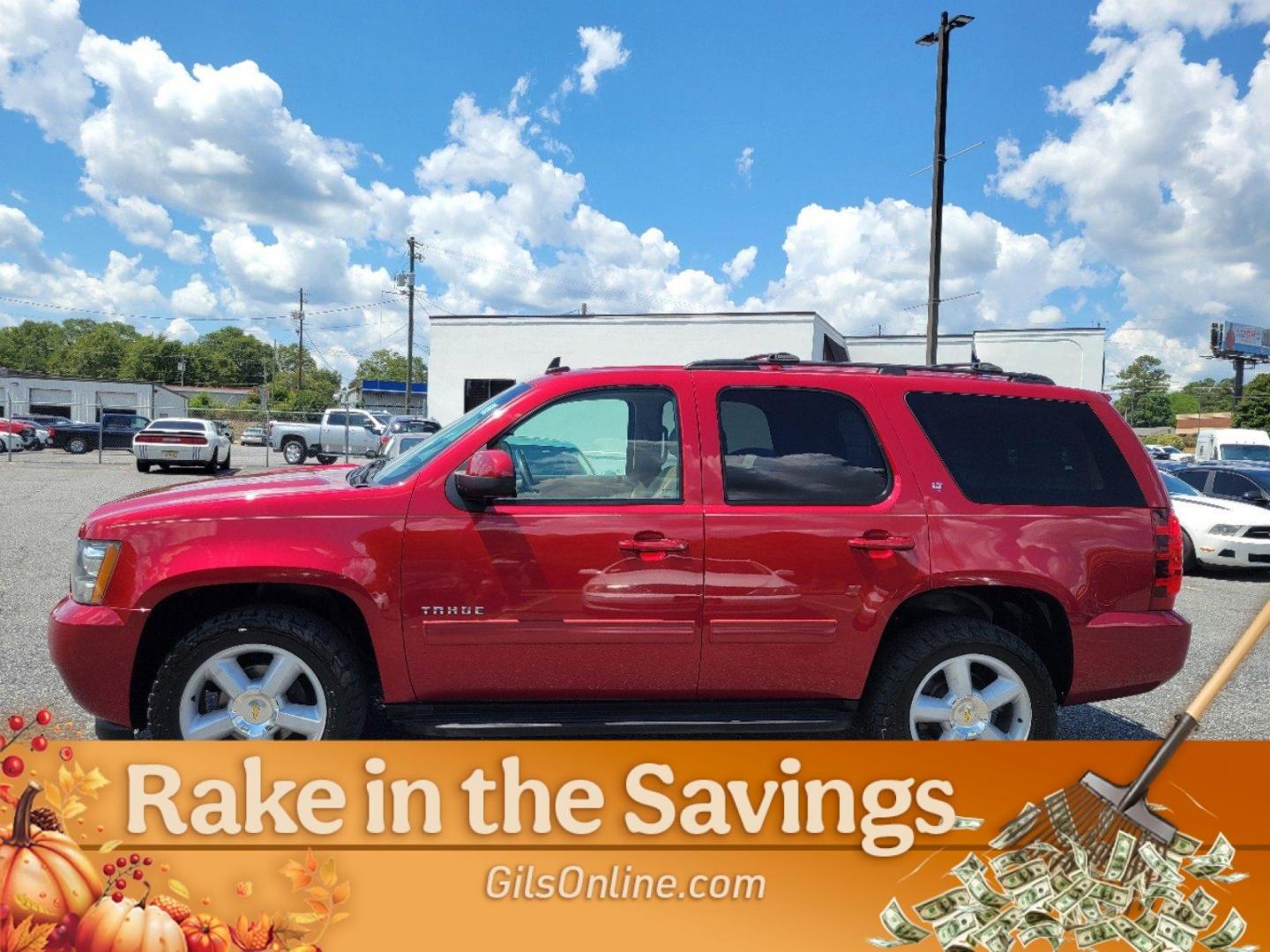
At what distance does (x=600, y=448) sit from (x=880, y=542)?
115 centimetres

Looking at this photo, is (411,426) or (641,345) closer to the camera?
(641,345)

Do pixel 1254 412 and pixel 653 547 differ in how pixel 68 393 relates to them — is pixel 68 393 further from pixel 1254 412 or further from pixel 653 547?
pixel 1254 412

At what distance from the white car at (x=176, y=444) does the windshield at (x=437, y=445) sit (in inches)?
769

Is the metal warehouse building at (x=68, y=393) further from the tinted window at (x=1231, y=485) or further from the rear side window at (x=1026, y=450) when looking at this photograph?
the rear side window at (x=1026, y=450)

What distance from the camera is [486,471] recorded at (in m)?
2.86

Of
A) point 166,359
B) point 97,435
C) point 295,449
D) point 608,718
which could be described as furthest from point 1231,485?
point 166,359

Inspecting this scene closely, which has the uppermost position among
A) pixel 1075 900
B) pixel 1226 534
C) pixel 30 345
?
pixel 30 345

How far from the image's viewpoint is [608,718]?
9.69ft

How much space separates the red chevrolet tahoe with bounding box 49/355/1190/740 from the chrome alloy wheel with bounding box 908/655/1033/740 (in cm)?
1

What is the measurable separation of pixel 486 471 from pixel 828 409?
1.42 metres

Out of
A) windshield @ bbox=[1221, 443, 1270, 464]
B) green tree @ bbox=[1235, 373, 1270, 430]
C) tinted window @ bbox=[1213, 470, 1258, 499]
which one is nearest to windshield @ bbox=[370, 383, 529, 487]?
tinted window @ bbox=[1213, 470, 1258, 499]

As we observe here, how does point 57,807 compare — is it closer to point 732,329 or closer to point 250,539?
point 250,539

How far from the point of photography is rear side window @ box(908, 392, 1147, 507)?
10.6ft

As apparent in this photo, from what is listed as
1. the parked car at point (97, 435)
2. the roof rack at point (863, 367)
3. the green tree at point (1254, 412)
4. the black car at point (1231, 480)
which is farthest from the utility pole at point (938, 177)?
the green tree at point (1254, 412)
